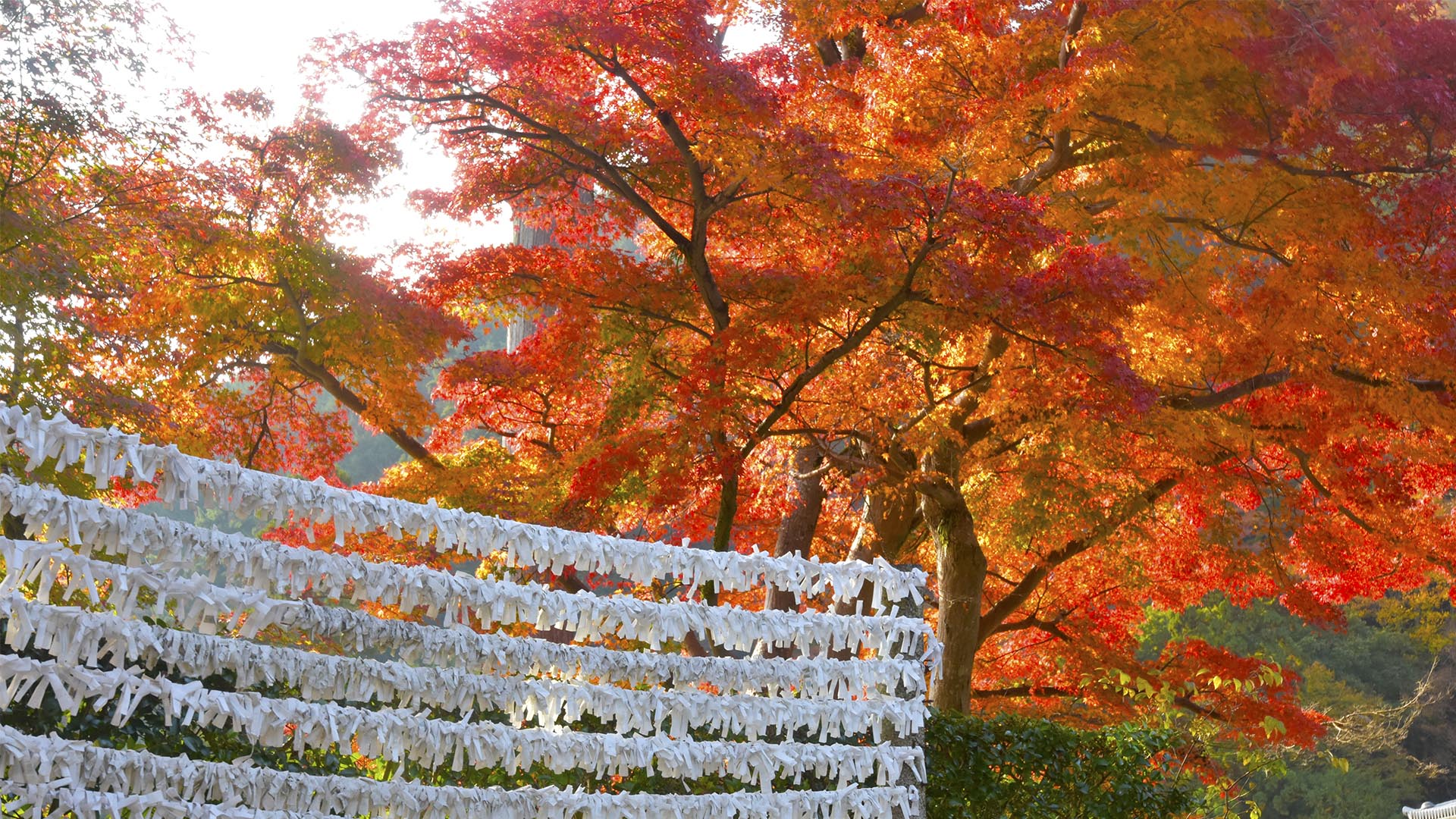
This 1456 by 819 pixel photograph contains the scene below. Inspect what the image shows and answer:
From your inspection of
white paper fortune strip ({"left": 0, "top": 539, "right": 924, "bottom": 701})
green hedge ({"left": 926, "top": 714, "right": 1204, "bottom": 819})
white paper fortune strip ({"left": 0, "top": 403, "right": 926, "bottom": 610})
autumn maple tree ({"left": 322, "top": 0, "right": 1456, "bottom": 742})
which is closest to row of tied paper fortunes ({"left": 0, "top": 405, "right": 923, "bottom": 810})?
white paper fortune strip ({"left": 0, "top": 539, "right": 924, "bottom": 701})

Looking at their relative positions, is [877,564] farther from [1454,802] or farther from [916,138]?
[1454,802]

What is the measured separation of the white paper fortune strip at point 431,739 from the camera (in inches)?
122

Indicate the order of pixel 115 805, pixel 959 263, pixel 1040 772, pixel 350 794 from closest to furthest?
pixel 115 805, pixel 350 794, pixel 1040 772, pixel 959 263

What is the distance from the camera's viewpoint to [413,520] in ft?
11.6

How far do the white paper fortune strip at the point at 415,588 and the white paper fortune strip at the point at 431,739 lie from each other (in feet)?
1.08

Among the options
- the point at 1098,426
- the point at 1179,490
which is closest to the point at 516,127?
the point at 1098,426

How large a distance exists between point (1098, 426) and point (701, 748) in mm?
5454

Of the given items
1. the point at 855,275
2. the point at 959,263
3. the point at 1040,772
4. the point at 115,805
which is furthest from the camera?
the point at 855,275

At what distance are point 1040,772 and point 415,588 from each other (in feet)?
11.1

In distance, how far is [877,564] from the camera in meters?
4.45

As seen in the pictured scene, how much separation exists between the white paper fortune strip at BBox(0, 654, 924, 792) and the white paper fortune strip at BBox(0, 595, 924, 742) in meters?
0.05

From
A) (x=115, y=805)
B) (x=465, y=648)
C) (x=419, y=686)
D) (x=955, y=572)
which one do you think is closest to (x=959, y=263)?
(x=955, y=572)

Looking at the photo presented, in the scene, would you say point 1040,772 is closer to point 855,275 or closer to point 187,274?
point 855,275

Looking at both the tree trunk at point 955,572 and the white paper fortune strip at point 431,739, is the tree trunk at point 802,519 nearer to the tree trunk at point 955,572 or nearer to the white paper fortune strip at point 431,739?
the tree trunk at point 955,572
